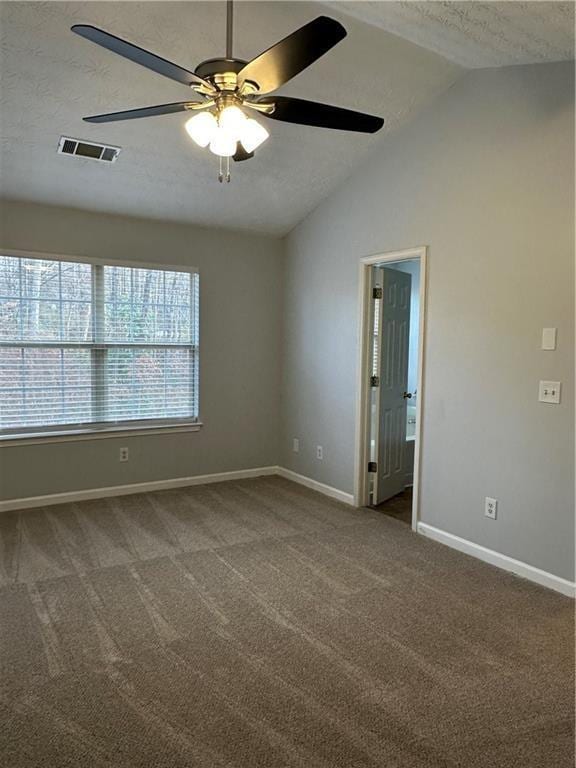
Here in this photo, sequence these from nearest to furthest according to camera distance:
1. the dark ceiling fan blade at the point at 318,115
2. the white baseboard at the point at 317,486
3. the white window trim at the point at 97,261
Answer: the dark ceiling fan blade at the point at 318,115, the white window trim at the point at 97,261, the white baseboard at the point at 317,486

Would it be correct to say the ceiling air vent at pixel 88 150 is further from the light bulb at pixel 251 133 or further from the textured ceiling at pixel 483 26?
the light bulb at pixel 251 133

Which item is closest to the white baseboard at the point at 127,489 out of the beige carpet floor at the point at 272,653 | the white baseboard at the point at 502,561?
the beige carpet floor at the point at 272,653

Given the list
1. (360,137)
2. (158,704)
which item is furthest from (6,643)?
(360,137)

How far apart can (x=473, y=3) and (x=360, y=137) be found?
1.58m

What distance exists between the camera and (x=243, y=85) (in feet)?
6.29

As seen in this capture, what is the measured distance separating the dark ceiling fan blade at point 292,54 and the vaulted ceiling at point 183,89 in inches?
43.6

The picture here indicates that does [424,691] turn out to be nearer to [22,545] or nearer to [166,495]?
[22,545]

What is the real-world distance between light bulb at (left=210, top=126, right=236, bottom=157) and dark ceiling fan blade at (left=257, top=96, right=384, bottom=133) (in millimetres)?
189

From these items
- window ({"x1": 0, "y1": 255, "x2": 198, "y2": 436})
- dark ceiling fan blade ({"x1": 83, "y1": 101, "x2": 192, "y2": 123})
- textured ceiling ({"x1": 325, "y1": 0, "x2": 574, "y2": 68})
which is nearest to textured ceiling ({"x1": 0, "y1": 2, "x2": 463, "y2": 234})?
textured ceiling ({"x1": 325, "y1": 0, "x2": 574, "y2": 68})

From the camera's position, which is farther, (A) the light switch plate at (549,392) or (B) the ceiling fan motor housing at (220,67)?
(A) the light switch plate at (549,392)

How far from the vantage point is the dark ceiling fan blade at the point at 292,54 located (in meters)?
1.57

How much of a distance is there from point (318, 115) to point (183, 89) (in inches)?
53.3

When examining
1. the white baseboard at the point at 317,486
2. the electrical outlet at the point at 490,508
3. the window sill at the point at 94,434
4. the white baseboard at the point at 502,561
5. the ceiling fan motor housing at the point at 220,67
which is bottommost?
the white baseboard at the point at 502,561

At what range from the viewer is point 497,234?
10.7ft
